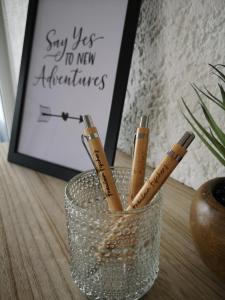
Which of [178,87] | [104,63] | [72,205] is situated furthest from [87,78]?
[72,205]

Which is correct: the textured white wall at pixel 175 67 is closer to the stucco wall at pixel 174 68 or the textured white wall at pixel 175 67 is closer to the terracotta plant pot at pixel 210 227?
the stucco wall at pixel 174 68

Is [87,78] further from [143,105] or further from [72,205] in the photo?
[72,205]

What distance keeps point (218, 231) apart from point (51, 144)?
14.1 inches

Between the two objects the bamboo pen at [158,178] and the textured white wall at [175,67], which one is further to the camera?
the textured white wall at [175,67]

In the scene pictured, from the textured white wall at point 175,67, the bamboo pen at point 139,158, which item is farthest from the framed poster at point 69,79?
the bamboo pen at point 139,158

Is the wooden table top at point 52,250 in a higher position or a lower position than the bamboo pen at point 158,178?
lower

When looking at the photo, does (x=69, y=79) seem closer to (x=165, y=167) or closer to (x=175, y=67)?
(x=175, y=67)

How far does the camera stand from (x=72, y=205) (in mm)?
272

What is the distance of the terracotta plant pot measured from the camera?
26 centimetres

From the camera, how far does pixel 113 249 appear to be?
10.8 inches

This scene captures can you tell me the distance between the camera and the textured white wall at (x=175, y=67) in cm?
40

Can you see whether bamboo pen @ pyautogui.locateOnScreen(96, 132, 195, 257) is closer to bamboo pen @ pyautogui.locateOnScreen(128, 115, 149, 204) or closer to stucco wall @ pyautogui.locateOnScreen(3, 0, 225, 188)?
bamboo pen @ pyautogui.locateOnScreen(128, 115, 149, 204)

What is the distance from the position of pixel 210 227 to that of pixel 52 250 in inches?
7.6

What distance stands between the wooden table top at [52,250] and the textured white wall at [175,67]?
0.21ft
